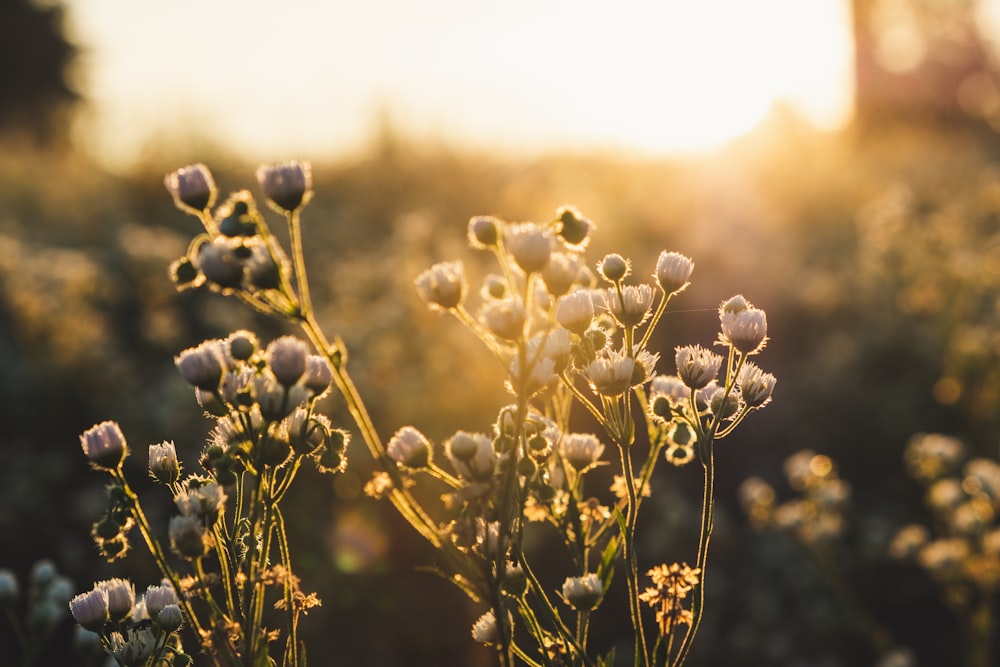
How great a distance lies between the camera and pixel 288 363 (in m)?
1.03

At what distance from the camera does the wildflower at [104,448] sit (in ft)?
3.78

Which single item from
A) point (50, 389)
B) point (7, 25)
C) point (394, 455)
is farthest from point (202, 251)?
point (7, 25)

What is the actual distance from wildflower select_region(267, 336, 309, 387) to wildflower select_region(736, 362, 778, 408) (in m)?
0.64

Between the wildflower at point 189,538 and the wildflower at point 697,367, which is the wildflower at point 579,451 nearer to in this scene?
the wildflower at point 697,367

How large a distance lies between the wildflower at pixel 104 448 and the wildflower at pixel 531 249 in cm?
59

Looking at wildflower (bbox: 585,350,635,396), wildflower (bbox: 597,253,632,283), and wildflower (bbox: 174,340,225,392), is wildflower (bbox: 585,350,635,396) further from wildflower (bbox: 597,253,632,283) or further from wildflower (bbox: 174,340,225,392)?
wildflower (bbox: 174,340,225,392)

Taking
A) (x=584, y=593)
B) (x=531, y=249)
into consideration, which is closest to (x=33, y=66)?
(x=531, y=249)

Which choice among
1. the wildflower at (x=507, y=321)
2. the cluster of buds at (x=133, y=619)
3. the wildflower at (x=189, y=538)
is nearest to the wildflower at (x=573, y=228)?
the wildflower at (x=507, y=321)

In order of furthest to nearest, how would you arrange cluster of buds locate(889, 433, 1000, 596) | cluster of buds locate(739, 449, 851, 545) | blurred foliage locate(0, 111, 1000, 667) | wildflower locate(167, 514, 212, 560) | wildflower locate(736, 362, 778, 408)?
blurred foliage locate(0, 111, 1000, 667), cluster of buds locate(739, 449, 851, 545), cluster of buds locate(889, 433, 1000, 596), wildflower locate(736, 362, 778, 408), wildflower locate(167, 514, 212, 560)

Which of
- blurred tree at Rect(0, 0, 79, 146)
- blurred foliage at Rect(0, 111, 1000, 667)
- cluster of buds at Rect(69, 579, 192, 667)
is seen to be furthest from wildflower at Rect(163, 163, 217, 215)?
blurred tree at Rect(0, 0, 79, 146)

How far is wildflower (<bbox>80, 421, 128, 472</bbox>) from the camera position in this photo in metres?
1.15

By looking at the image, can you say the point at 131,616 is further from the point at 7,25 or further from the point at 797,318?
the point at 7,25

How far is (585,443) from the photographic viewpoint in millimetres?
1261

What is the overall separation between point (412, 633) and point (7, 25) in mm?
24539
